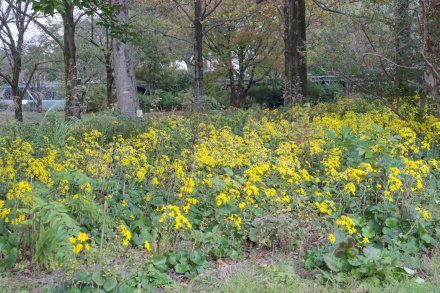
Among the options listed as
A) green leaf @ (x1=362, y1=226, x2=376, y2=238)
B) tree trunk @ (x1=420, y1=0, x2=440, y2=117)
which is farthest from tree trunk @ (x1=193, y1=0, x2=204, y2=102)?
green leaf @ (x1=362, y1=226, x2=376, y2=238)

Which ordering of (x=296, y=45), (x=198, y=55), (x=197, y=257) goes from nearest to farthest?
1. (x=197, y=257)
2. (x=296, y=45)
3. (x=198, y=55)

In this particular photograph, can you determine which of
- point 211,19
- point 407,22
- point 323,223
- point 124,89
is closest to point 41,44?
point 211,19

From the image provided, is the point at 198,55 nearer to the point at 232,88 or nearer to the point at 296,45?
the point at 296,45

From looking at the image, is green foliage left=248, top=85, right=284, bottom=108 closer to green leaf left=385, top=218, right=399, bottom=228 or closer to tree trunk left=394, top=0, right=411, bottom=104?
tree trunk left=394, top=0, right=411, bottom=104

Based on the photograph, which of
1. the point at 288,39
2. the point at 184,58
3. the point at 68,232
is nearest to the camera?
the point at 68,232

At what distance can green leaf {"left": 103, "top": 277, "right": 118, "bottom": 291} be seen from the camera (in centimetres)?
297

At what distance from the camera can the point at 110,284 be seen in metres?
2.99

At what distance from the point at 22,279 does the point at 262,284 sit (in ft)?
5.30

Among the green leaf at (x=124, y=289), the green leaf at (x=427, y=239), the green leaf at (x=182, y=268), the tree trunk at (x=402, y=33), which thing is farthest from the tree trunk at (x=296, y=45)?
the green leaf at (x=124, y=289)

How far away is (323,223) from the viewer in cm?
433

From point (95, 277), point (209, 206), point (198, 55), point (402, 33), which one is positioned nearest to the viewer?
point (95, 277)

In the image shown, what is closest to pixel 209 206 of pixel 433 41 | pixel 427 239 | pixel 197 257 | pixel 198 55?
pixel 197 257

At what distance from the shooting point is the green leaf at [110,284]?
2971 mm

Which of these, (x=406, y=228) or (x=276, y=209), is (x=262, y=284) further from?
(x=406, y=228)
